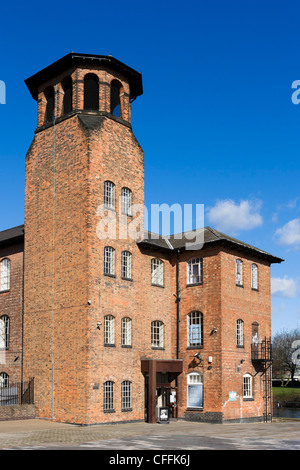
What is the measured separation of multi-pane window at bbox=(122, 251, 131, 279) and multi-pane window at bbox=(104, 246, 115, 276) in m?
1.01

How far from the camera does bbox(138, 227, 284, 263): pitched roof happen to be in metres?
30.1

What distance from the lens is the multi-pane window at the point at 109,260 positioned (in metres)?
27.8

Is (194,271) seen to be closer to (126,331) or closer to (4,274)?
(126,331)

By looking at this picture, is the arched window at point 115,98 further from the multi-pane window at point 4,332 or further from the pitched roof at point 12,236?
the multi-pane window at point 4,332

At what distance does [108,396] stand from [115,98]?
627 inches

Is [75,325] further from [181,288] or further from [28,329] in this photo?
[181,288]

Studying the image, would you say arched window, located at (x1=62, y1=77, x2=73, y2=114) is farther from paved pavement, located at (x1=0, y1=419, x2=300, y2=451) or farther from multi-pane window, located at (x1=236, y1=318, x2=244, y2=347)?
paved pavement, located at (x1=0, y1=419, x2=300, y2=451)

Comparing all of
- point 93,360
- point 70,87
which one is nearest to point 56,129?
point 70,87

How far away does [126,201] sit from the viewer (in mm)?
29609

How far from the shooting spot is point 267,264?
34.3m

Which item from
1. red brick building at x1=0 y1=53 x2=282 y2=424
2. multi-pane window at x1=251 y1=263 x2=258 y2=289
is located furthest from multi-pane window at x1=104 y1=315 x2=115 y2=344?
multi-pane window at x1=251 y1=263 x2=258 y2=289

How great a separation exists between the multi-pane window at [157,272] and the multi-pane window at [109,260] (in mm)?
3737

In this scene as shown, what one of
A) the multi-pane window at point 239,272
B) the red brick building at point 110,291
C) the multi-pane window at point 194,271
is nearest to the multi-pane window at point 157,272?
the red brick building at point 110,291

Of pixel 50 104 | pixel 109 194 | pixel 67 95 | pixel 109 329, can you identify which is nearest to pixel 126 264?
pixel 109 329
